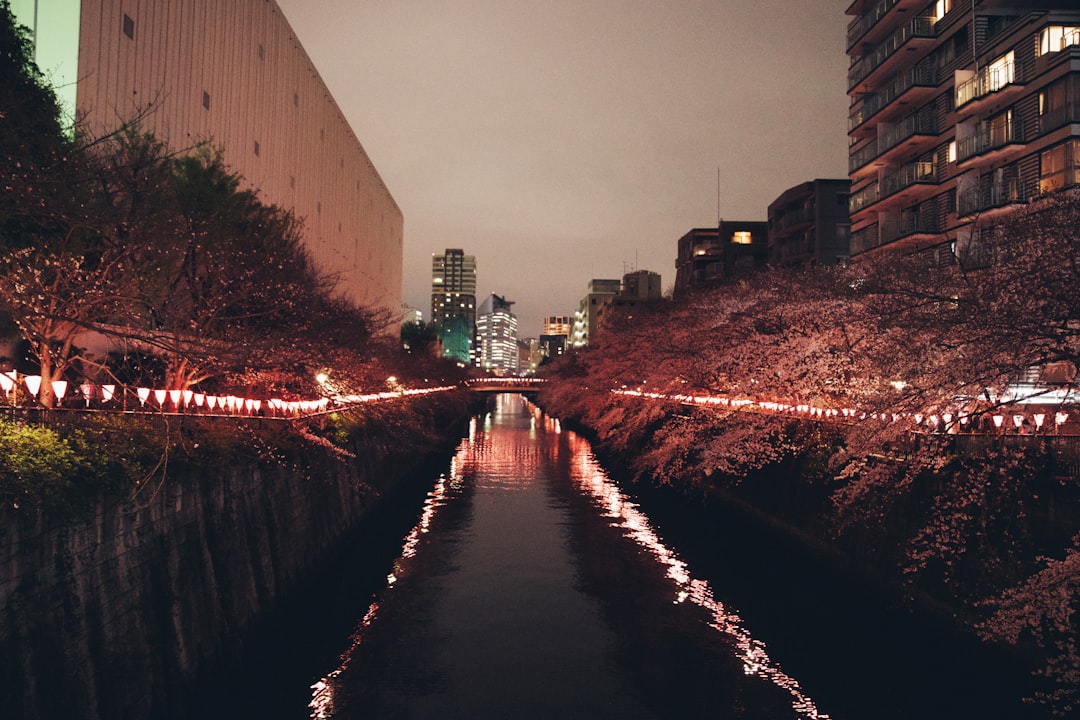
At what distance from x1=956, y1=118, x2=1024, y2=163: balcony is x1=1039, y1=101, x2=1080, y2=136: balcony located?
1100mm

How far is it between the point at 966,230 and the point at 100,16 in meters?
36.7

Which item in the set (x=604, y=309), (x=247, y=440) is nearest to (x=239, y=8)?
(x=247, y=440)

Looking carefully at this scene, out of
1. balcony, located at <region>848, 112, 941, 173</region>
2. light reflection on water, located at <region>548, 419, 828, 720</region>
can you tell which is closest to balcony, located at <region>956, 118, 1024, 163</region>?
balcony, located at <region>848, 112, 941, 173</region>

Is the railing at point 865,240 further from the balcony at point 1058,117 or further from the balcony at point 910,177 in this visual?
the balcony at point 1058,117

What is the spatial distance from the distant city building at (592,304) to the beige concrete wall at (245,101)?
3939 inches

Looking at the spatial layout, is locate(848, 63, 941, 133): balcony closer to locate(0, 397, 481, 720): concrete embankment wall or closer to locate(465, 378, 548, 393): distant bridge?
locate(0, 397, 481, 720): concrete embankment wall

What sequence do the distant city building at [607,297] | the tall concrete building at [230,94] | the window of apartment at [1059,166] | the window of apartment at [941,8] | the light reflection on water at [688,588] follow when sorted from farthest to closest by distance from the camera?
the distant city building at [607,297] < the window of apartment at [941,8] < the tall concrete building at [230,94] < the window of apartment at [1059,166] < the light reflection on water at [688,588]

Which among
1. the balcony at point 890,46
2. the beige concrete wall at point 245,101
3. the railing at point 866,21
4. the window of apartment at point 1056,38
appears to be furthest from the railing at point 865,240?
the beige concrete wall at point 245,101

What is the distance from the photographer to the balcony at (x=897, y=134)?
36000 millimetres

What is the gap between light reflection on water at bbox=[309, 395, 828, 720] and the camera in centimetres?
1398

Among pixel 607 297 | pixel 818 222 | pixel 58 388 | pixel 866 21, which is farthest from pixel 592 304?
pixel 58 388

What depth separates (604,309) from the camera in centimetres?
14900

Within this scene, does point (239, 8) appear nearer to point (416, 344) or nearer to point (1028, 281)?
point (1028, 281)

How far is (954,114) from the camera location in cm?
3334
